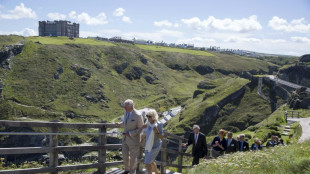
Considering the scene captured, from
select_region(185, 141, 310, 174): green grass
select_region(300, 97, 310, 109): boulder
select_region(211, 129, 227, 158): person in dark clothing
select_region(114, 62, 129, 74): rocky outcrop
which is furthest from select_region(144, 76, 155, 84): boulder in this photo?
select_region(185, 141, 310, 174): green grass

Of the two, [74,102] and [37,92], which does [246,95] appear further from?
[37,92]

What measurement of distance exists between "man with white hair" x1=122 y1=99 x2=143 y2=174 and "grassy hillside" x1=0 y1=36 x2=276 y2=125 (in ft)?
Answer: 240

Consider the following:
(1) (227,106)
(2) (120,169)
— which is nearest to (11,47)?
(1) (227,106)

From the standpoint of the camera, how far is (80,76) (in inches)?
5551

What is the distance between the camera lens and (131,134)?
9.63m

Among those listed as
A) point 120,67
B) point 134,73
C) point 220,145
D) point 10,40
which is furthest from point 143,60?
point 220,145

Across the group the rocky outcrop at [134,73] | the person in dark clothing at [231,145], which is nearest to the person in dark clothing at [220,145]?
the person in dark clothing at [231,145]

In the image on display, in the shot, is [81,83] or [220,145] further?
[81,83]

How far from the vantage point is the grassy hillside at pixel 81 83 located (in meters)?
112

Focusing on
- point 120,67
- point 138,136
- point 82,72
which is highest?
point 138,136

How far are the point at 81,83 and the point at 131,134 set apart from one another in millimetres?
129756

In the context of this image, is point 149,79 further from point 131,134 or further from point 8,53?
point 131,134

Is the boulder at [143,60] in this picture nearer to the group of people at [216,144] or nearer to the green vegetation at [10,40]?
the green vegetation at [10,40]

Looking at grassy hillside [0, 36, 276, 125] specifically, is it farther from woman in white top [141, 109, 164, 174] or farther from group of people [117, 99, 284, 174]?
woman in white top [141, 109, 164, 174]
